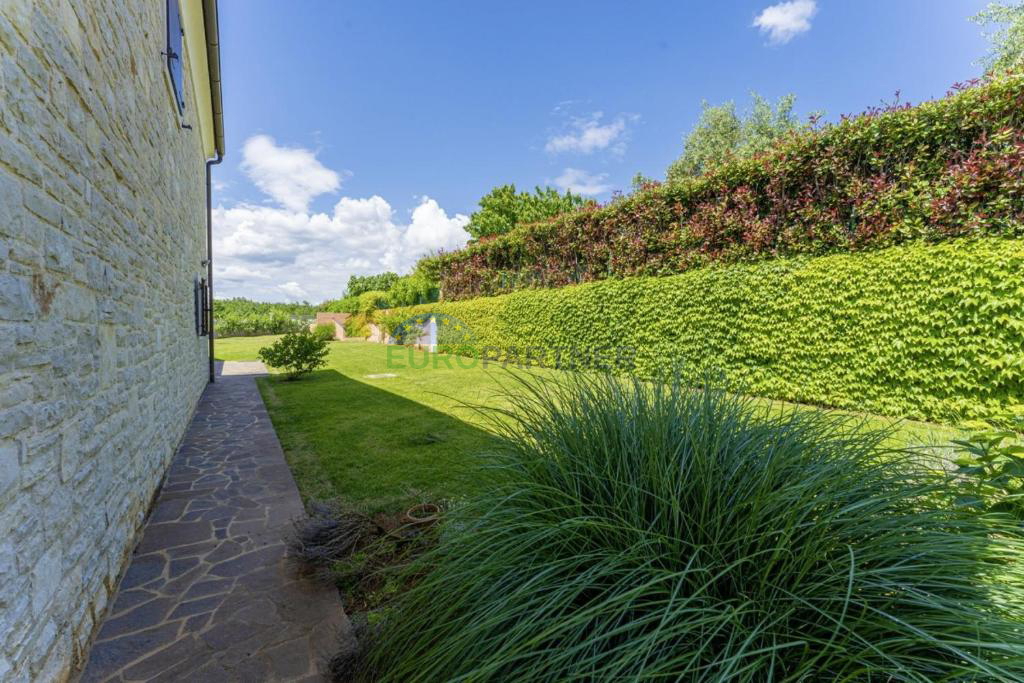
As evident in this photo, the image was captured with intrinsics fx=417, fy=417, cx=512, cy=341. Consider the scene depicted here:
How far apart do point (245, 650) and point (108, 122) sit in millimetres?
2981

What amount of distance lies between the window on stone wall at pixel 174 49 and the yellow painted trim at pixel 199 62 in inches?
29.7

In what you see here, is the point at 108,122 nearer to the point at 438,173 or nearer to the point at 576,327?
the point at 576,327

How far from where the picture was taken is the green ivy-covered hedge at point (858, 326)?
448 centimetres

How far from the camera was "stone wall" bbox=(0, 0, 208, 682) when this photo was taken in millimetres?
1424

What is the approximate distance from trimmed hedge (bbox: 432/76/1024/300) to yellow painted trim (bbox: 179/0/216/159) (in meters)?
7.50

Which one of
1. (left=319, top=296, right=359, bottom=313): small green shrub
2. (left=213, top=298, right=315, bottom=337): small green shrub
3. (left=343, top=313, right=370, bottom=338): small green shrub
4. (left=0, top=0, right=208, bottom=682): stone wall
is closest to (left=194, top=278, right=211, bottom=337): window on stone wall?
(left=0, top=0, right=208, bottom=682): stone wall

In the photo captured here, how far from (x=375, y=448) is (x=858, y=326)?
6239 mm

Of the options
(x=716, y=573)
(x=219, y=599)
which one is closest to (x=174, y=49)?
(x=219, y=599)

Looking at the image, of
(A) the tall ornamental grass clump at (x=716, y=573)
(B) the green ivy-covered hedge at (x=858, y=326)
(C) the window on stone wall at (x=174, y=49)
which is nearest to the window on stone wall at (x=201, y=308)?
(C) the window on stone wall at (x=174, y=49)

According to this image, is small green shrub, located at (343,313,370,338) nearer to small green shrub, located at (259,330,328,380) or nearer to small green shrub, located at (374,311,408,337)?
small green shrub, located at (374,311,408,337)

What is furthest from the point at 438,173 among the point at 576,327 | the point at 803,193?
the point at 803,193

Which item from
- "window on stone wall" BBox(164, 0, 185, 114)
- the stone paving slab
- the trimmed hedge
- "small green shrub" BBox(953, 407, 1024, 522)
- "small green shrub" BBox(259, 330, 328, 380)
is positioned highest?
"window on stone wall" BBox(164, 0, 185, 114)

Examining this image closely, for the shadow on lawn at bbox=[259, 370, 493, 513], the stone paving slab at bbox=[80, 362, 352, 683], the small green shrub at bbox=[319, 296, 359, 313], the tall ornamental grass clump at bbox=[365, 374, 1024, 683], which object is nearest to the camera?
the tall ornamental grass clump at bbox=[365, 374, 1024, 683]

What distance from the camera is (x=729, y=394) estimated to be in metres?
2.25
